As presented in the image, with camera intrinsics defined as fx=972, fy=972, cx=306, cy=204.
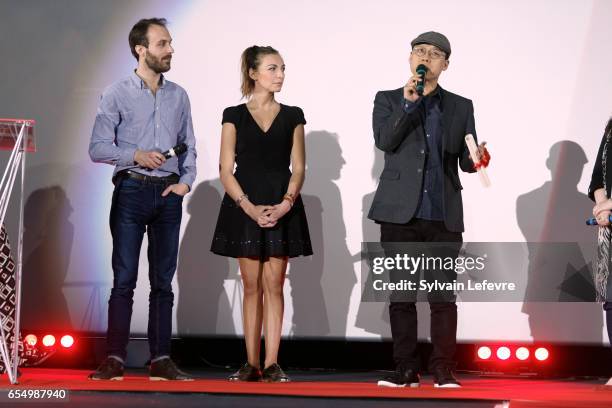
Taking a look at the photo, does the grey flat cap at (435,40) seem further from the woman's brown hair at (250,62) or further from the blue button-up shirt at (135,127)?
the blue button-up shirt at (135,127)

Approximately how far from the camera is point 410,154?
4.16 metres

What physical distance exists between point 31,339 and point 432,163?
8.04ft

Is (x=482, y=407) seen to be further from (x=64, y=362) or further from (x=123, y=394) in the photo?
(x=64, y=362)

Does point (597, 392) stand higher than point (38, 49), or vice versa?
point (38, 49)

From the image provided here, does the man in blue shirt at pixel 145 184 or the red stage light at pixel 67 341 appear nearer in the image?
the man in blue shirt at pixel 145 184

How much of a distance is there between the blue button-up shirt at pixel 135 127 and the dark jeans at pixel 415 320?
102cm

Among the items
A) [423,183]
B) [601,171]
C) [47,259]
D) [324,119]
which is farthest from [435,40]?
[47,259]

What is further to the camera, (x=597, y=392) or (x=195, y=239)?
(x=195, y=239)

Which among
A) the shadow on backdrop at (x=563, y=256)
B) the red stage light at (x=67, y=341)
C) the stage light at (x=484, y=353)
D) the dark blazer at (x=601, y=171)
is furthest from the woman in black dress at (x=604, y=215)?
the red stage light at (x=67, y=341)

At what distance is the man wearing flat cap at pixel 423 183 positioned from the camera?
4.10m

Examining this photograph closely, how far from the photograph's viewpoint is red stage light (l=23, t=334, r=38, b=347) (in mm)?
5211

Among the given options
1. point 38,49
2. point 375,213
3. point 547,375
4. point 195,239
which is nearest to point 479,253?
point 547,375

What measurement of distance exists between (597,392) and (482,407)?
649mm

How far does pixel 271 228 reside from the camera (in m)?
4.29
